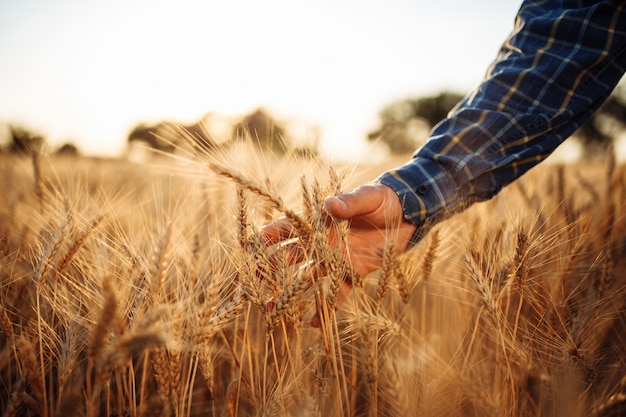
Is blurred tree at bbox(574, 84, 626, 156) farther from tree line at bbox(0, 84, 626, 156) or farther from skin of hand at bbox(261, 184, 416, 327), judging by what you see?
skin of hand at bbox(261, 184, 416, 327)

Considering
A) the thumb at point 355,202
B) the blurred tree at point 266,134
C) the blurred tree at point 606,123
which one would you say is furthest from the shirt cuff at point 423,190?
the blurred tree at point 606,123

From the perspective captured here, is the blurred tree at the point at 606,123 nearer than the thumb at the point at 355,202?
No

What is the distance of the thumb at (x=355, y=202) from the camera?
1154 mm

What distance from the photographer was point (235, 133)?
1479 millimetres

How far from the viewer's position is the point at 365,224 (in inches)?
62.1

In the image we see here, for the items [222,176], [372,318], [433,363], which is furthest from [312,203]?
[433,363]

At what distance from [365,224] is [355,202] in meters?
0.34

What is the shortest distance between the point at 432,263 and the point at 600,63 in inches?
40.3

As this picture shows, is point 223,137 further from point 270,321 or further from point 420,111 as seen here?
point 420,111

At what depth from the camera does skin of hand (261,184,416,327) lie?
1.22m

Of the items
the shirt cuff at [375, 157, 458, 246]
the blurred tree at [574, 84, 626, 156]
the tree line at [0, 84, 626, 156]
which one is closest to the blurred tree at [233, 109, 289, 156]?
the tree line at [0, 84, 626, 156]

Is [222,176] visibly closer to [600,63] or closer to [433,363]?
[433,363]

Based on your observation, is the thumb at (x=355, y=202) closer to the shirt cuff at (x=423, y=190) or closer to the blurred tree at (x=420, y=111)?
the shirt cuff at (x=423, y=190)

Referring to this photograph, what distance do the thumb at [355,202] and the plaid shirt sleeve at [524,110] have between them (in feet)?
0.41
